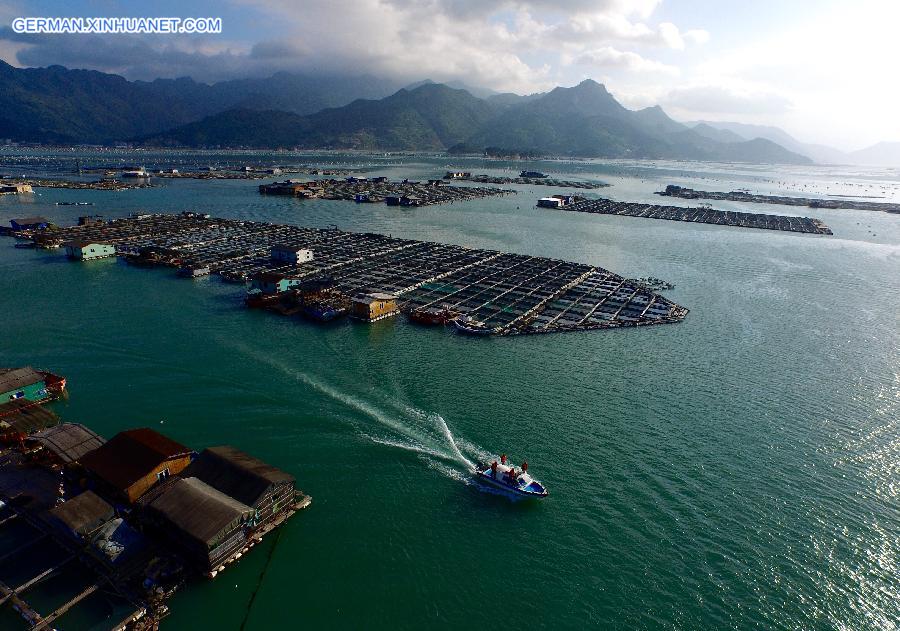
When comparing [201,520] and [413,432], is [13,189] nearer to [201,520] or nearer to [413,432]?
[413,432]

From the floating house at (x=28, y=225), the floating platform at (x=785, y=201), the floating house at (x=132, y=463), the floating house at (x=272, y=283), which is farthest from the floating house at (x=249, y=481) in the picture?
the floating platform at (x=785, y=201)

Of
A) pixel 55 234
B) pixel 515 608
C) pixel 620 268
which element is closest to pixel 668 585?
pixel 515 608

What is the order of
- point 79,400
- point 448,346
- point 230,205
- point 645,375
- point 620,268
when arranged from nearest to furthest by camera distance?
point 79,400
point 645,375
point 448,346
point 620,268
point 230,205

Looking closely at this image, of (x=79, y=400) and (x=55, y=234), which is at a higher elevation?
(x=55, y=234)

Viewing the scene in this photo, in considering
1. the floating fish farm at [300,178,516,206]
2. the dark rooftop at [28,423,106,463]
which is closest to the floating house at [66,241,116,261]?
the dark rooftop at [28,423,106,463]

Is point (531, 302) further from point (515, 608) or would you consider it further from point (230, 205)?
point (230, 205)

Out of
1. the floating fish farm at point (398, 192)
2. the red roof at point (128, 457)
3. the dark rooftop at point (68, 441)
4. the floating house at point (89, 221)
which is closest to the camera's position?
the red roof at point (128, 457)

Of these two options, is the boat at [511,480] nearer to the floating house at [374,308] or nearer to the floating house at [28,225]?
the floating house at [374,308]

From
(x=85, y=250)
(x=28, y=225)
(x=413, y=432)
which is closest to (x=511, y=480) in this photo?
(x=413, y=432)
